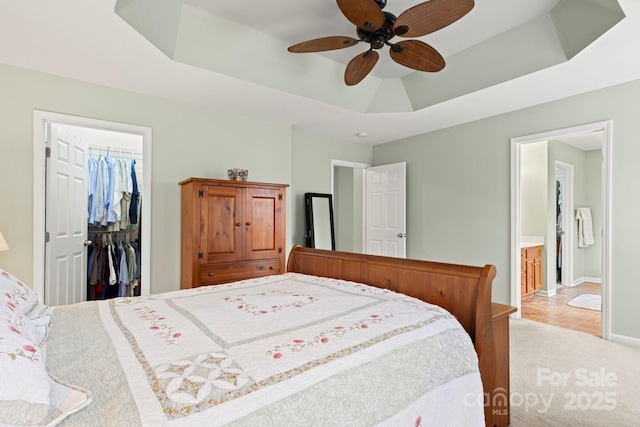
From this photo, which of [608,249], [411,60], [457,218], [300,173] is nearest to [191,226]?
[300,173]

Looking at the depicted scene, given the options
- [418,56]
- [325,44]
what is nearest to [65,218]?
[325,44]

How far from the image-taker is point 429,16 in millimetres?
2057

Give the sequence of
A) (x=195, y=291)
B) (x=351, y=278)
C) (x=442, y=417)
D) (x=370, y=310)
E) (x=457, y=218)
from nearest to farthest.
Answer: (x=442, y=417) → (x=370, y=310) → (x=195, y=291) → (x=351, y=278) → (x=457, y=218)

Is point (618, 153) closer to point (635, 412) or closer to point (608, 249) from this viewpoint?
point (608, 249)

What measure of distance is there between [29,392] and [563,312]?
201 inches

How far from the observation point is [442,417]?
1262 mm

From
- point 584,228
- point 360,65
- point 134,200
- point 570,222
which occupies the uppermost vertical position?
point 360,65

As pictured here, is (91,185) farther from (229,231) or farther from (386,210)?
(386,210)

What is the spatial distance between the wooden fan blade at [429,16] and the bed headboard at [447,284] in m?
1.51

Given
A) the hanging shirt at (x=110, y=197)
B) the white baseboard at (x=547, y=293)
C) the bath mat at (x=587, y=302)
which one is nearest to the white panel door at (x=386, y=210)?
the white baseboard at (x=547, y=293)

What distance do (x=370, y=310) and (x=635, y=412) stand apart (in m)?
1.93

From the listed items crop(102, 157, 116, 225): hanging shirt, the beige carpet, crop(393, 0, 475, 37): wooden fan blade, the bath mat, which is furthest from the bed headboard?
the bath mat

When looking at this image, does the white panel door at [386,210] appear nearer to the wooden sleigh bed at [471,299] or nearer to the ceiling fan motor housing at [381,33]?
the ceiling fan motor housing at [381,33]

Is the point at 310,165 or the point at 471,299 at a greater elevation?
the point at 310,165
